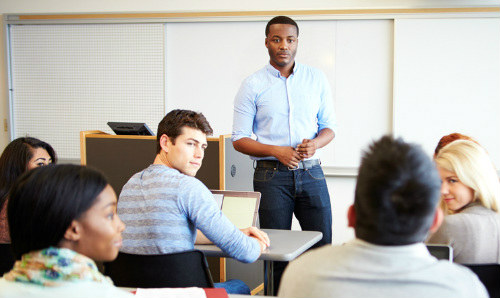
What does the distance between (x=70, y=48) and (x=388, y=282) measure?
496 centimetres

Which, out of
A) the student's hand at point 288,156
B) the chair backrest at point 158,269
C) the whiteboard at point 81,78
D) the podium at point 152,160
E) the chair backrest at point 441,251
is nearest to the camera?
the chair backrest at point 441,251

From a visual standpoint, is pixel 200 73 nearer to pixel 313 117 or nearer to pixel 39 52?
pixel 39 52

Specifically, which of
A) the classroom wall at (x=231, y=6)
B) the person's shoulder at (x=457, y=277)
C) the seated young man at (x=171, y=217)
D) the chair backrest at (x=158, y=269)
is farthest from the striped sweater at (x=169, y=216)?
the classroom wall at (x=231, y=6)

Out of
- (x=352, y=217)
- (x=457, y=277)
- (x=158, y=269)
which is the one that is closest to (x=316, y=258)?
(x=352, y=217)

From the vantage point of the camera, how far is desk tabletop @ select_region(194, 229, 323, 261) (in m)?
2.21

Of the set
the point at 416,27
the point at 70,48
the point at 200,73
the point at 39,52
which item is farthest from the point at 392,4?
the point at 39,52

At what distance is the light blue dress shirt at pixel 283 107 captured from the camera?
304 cm

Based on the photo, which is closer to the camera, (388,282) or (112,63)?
(388,282)

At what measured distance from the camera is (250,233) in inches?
90.8

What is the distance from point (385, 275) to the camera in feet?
3.40

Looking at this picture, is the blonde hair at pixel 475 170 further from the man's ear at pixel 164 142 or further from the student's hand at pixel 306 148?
the man's ear at pixel 164 142

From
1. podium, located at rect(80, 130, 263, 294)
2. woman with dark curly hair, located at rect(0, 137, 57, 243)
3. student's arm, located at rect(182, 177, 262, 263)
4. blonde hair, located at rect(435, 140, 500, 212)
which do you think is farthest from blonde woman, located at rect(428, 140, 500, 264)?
woman with dark curly hair, located at rect(0, 137, 57, 243)

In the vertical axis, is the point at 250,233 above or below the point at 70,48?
below

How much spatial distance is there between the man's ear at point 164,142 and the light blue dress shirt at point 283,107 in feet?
2.63
